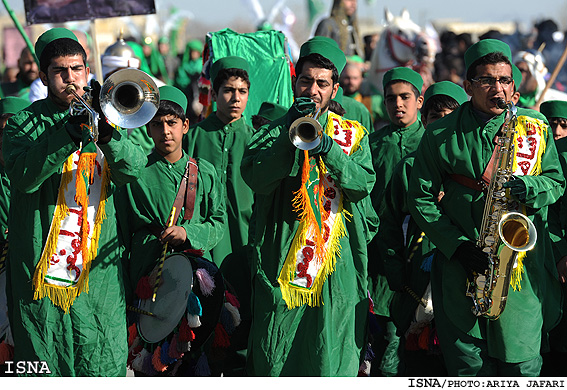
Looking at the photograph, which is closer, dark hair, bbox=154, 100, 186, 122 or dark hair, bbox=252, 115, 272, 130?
dark hair, bbox=154, 100, 186, 122

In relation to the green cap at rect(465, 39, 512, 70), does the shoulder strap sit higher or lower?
lower

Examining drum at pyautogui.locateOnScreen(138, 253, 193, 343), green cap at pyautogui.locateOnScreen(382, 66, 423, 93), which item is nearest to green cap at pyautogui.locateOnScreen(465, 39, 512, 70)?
green cap at pyautogui.locateOnScreen(382, 66, 423, 93)

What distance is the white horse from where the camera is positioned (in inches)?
471

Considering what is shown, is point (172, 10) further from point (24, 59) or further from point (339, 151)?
point (339, 151)

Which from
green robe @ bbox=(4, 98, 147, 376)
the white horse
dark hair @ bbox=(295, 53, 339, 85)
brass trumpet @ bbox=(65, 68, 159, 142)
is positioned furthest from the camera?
the white horse

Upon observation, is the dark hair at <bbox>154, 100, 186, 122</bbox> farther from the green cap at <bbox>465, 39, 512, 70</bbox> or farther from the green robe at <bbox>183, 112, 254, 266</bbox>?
the green cap at <bbox>465, 39, 512, 70</bbox>

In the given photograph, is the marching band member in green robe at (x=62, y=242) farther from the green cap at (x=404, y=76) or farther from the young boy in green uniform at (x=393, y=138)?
the green cap at (x=404, y=76)

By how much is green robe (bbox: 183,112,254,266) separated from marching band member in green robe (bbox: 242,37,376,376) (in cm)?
141

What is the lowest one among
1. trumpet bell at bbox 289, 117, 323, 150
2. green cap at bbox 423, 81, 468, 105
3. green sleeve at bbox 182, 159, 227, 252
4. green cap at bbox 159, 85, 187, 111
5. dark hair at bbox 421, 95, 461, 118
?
green sleeve at bbox 182, 159, 227, 252

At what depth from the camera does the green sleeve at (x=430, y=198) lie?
4.96m

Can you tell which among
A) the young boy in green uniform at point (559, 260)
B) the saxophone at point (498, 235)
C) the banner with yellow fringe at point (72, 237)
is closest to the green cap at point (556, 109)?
the young boy in green uniform at point (559, 260)

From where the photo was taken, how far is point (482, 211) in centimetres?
495

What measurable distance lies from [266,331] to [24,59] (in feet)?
19.3
